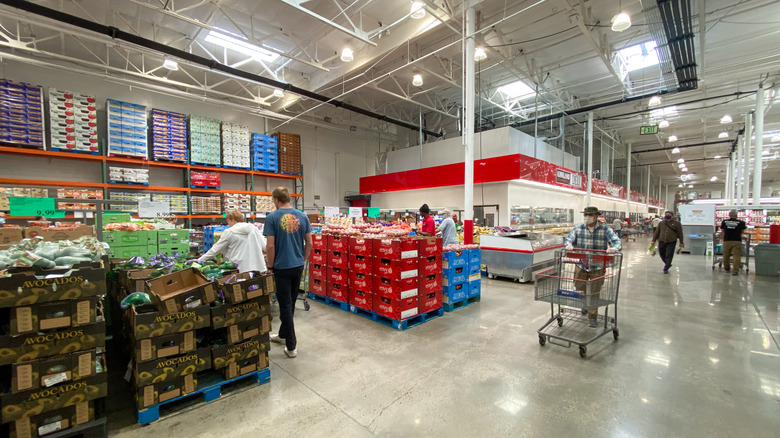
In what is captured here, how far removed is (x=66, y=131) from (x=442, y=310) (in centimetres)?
1093

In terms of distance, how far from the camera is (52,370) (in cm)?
216

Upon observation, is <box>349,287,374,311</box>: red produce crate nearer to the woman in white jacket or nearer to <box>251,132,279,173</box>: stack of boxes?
the woman in white jacket

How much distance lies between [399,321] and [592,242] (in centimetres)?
305

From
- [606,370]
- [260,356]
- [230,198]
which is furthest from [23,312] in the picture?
[230,198]

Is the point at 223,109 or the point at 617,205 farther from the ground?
the point at 223,109

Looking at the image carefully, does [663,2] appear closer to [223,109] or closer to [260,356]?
[260,356]

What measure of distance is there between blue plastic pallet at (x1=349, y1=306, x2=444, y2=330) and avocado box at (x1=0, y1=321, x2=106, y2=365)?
10.6 ft

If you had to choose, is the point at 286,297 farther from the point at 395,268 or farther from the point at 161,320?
the point at 395,268

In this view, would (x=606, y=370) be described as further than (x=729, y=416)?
Yes

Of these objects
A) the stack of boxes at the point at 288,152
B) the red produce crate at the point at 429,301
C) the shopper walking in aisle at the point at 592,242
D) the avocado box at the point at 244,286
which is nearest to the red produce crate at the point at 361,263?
the red produce crate at the point at 429,301

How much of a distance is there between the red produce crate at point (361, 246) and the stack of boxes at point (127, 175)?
8.48 m

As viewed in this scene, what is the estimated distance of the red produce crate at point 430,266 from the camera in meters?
4.79

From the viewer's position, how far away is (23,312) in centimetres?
211

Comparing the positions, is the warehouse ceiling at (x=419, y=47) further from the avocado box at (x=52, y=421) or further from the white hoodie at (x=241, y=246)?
the avocado box at (x=52, y=421)
